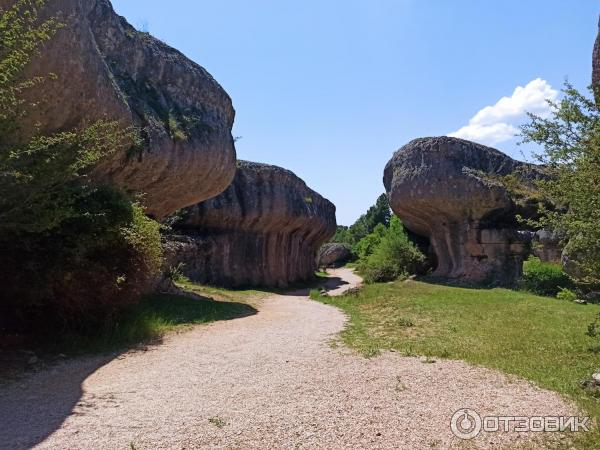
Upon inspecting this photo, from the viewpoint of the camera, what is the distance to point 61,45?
762cm

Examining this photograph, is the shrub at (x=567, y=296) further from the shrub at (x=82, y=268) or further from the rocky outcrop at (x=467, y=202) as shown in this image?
the shrub at (x=82, y=268)

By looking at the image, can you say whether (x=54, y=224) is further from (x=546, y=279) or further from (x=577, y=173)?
(x=546, y=279)

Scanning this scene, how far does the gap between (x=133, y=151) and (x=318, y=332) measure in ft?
22.6

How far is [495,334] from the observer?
939 cm

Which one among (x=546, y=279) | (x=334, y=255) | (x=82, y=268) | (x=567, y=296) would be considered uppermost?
(x=334, y=255)

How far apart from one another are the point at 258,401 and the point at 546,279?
18.6m

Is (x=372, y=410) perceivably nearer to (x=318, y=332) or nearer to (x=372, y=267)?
(x=318, y=332)

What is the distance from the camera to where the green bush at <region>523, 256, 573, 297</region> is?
19250 millimetres

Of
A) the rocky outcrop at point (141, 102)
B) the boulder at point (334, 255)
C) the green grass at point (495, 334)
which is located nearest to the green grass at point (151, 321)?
the rocky outcrop at point (141, 102)

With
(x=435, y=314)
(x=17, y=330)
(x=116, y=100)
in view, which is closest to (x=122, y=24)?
(x=116, y=100)

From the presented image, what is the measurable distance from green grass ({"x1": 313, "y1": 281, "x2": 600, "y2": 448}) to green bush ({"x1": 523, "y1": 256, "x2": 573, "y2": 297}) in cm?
270

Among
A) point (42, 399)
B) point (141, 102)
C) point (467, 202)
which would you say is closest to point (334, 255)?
point (467, 202)

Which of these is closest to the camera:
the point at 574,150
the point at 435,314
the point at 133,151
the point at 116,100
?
the point at 574,150

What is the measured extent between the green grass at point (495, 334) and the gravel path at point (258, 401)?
1.81 feet
